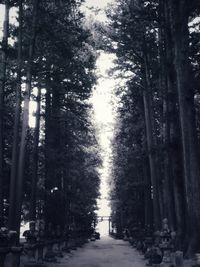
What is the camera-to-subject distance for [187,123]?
10422mm

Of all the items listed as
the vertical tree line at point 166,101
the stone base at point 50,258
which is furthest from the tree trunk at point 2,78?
the vertical tree line at point 166,101

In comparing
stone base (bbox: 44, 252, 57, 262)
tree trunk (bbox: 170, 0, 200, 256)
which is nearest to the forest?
tree trunk (bbox: 170, 0, 200, 256)

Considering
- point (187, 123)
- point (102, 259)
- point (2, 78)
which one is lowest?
point (102, 259)

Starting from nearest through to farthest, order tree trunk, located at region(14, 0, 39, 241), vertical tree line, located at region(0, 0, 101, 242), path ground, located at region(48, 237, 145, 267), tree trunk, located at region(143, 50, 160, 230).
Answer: tree trunk, located at region(14, 0, 39, 241) → vertical tree line, located at region(0, 0, 101, 242) → path ground, located at region(48, 237, 145, 267) → tree trunk, located at region(143, 50, 160, 230)

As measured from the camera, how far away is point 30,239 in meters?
14.2

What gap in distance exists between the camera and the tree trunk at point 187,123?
31.9 ft

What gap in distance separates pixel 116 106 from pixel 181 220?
429 inches

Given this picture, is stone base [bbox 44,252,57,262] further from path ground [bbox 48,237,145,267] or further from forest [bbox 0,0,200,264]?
forest [bbox 0,0,200,264]

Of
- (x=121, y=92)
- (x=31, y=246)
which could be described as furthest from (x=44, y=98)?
(x=31, y=246)

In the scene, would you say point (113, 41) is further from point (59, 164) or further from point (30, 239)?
point (30, 239)

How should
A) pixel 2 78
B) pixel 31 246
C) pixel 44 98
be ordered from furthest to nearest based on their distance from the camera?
pixel 44 98 < pixel 2 78 < pixel 31 246

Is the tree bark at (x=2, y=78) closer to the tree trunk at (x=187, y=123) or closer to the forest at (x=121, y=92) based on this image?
the forest at (x=121, y=92)

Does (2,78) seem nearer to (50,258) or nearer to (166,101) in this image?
(166,101)

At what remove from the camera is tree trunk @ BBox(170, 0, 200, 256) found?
973cm
